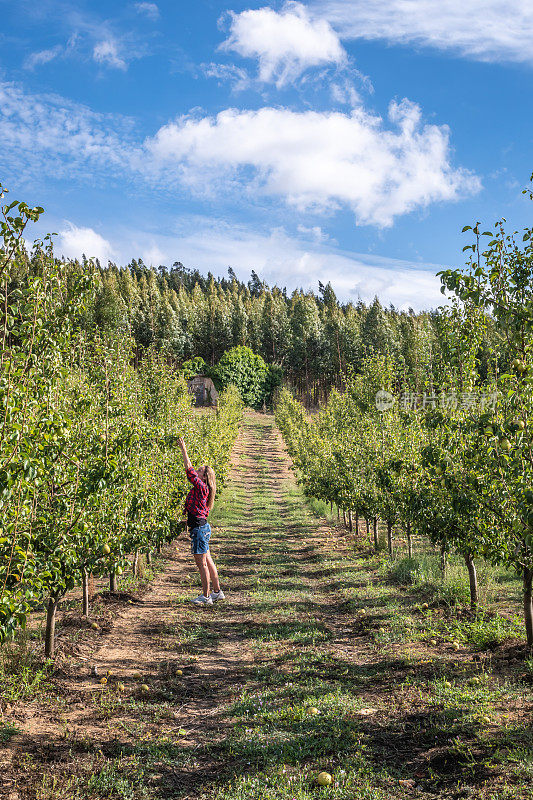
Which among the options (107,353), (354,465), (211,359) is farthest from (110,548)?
(211,359)

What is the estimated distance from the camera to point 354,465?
13.9m

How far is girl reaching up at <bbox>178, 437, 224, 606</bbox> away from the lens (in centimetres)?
881

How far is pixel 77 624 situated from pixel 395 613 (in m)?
4.58

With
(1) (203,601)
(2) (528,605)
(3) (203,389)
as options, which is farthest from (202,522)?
(3) (203,389)

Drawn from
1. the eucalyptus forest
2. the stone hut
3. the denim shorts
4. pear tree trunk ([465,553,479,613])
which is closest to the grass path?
the eucalyptus forest

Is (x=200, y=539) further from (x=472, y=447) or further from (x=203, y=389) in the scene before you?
(x=203, y=389)

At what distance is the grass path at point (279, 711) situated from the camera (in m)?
4.09

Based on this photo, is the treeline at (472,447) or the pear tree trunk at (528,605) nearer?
the treeline at (472,447)

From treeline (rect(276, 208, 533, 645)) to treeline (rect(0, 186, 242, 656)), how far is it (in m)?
3.80

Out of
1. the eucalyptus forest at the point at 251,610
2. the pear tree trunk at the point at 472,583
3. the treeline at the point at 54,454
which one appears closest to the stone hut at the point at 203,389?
the eucalyptus forest at the point at 251,610

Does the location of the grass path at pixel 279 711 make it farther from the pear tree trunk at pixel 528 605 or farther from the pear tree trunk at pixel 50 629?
the pear tree trunk at pixel 528 605

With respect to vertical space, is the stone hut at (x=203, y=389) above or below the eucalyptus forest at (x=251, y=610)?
above

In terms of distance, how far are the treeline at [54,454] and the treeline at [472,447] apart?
150 inches

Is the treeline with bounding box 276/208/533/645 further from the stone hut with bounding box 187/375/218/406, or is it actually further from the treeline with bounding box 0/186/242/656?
the stone hut with bounding box 187/375/218/406
